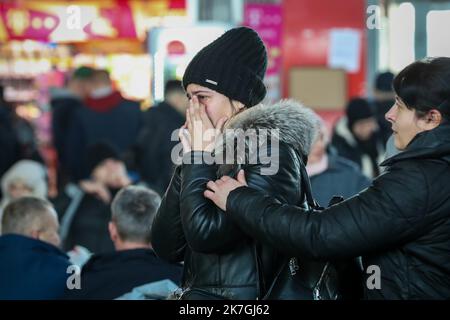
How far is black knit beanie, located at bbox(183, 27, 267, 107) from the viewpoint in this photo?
2988 millimetres

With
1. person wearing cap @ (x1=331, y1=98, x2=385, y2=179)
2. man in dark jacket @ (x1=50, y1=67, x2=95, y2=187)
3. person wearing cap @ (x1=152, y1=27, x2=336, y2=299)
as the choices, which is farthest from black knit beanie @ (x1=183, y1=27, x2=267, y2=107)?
man in dark jacket @ (x1=50, y1=67, x2=95, y2=187)

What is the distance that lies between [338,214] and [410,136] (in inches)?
13.3

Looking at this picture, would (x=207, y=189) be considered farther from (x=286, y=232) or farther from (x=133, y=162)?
(x=133, y=162)

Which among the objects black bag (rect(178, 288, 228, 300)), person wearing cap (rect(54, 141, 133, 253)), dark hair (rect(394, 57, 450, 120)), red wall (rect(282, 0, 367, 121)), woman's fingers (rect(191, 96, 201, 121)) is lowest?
person wearing cap (rect(54, 141, 133, 253))

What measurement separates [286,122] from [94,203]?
4.08m

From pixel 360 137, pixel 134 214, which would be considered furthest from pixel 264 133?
pixel 360 137

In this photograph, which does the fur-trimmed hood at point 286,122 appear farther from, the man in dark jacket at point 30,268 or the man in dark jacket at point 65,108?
the man in dark jacket at point 65,108

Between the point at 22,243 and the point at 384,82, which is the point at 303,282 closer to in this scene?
the point at 22,243

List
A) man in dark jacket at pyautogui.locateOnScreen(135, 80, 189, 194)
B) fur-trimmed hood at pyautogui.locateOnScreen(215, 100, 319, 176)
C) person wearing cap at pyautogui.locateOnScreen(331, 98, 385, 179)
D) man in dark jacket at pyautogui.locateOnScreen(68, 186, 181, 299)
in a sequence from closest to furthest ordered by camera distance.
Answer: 1. fur-trimmed hood at pyautogui.locateOnScreen(215, 100, 319, 176)
2. man in dark jacket at pyautogui.locateOnScreen(68, 186, 181, 299)
3. man in dark jacket at pyautogui.locateOnScreen(135, 80, 189, 194)
4. person wearing cap at pyautogui.locateOnScreen(331, 98, 385, 179)

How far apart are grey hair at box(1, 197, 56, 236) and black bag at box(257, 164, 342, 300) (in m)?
2.09

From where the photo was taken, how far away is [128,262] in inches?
159

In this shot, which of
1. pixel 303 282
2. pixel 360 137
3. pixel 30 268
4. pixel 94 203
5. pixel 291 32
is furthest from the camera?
pixel 291 32

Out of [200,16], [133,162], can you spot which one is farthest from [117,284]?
[200,16]

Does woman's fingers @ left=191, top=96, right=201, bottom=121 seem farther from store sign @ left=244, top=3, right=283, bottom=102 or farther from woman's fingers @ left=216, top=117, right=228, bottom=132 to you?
store sign @ left=244, top=3, right=283, bottom=102
